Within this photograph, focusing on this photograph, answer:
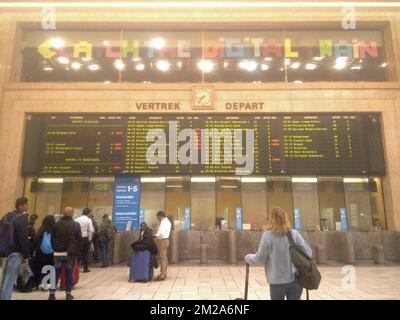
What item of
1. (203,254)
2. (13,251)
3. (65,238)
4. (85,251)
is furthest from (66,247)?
(203,254)

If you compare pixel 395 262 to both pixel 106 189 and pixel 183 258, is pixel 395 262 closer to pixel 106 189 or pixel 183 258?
pixel 183 258

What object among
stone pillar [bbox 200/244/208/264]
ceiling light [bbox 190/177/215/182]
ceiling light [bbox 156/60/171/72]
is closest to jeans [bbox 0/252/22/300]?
stone pillar [bbox 200/244/208/264]

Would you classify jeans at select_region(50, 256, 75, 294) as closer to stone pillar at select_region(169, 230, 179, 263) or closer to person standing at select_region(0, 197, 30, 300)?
person standing at select_region(0, 197, 30, 300)

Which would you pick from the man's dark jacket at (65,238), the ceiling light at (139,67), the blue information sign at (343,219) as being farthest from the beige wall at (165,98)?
the man's dark jacket at (65,238)

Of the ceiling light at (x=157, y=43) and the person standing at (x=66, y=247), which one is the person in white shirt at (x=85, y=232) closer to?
the person standing at (x=66, y=247)

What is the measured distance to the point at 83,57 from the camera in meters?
12.9

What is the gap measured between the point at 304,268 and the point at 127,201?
8.75 metres

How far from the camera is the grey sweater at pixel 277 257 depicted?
3.84 m

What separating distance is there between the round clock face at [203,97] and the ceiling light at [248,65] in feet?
5.71

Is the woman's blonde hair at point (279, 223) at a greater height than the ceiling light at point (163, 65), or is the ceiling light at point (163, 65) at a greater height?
the ceiling light at point (163, 65)

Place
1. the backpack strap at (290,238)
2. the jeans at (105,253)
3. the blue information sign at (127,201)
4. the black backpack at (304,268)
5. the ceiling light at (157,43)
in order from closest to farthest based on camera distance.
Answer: the black backpack at (304,268) < the backpack strap at (290,238) < the jeans at (105,253) < the blue information sign at (127,201) < the ceiling light at (157,43)
